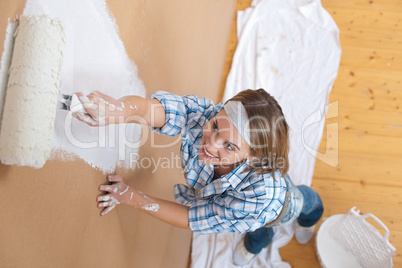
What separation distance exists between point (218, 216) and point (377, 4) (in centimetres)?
186

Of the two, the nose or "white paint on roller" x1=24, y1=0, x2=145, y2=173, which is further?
the nose

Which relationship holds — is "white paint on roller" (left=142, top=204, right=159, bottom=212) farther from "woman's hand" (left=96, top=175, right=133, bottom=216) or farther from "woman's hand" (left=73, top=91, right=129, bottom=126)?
"woman's hand" (left=73, top=91, right=129, bottom=126)

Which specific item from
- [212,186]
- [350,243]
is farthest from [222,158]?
[350,243]

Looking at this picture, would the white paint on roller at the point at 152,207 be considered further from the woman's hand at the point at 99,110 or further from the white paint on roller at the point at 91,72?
the woman's hand at the point at 99,110

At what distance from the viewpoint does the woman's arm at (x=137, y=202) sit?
70 cm

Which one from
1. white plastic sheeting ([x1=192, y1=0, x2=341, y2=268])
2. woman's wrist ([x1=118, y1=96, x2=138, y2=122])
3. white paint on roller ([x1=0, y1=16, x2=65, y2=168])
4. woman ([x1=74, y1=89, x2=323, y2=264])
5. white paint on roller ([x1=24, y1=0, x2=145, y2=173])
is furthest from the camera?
white plastic sheeting ([x1=192, y1=0, x2=341, y2=268])

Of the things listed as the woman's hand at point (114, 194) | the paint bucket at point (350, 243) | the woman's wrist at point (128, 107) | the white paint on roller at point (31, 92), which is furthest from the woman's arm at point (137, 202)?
the paint bucket at point (350, 243)

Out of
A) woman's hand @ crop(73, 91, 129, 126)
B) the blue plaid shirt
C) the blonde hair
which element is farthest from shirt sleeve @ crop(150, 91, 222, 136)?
woman's hand @ crop(73, 91, 129, 126)

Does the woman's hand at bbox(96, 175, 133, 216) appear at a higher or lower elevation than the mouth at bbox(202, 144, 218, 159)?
lower

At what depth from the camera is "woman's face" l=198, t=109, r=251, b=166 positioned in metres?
0.82

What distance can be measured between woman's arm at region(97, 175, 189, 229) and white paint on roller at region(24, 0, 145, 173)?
0.04 m

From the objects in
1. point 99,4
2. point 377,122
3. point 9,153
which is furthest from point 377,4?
point 9,153

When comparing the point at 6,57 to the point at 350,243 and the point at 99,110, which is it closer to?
the point at 99,110

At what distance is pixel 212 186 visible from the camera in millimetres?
934
